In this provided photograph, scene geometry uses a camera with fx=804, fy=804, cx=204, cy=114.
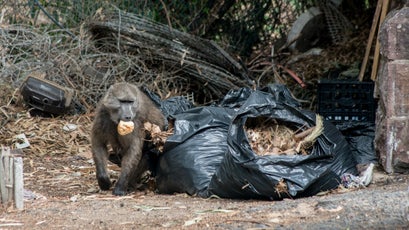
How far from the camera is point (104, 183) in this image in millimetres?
7613

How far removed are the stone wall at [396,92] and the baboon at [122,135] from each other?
2.12 meters

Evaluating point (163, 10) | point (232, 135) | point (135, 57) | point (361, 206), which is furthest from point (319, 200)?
point (163, 10)

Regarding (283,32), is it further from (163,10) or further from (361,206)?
(361,206)

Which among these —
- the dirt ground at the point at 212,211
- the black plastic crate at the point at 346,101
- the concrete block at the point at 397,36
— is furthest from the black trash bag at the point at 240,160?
the black plastic crate at the point at 346,101

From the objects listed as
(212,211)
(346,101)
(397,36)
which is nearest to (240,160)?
(212,211)

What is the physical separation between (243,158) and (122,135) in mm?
1388

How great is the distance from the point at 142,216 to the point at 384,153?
2.52 metres

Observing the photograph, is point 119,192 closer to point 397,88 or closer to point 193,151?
point 193,151


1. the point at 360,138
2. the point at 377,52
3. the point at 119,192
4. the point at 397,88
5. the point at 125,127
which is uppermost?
the point at 377,52

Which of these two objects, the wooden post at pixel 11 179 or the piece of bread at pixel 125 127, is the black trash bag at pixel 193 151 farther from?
the wooden post at pixel 11 179

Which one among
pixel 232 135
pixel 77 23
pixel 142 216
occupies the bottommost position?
pixel 142 216

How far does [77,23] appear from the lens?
11.0 m

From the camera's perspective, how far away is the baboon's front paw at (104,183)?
7586 millimetres

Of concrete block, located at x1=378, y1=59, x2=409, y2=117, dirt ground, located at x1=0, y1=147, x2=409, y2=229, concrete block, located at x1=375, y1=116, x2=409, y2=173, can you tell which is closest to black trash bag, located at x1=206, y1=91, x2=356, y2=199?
dirt ground, located at x1=0, y1=147, x2=409, y2=229
